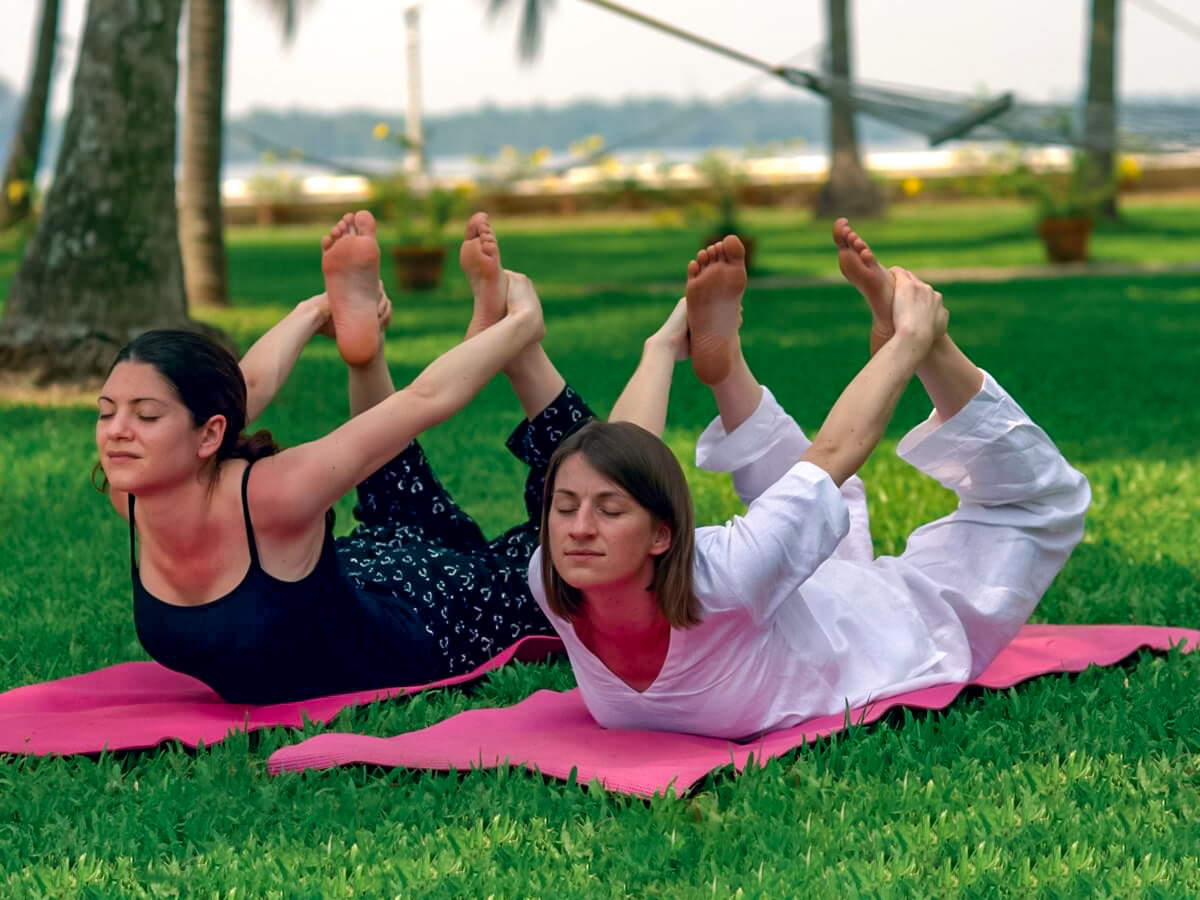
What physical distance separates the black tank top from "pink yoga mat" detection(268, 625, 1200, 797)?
28cm

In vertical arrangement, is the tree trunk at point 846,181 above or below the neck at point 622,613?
above

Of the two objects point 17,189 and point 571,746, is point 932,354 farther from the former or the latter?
point 17,189

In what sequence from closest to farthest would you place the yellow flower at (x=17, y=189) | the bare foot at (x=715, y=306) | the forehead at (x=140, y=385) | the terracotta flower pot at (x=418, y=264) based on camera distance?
the forehead at (x=140, y=385)
the bare foot at (x=715, y=306)
the terracotta flower pot at (x=418, y=264)
the yellow flower at (x=17, y=189)

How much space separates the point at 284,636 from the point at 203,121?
8.78 m

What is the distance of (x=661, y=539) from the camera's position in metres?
2.98

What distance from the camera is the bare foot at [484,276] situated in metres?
3.71

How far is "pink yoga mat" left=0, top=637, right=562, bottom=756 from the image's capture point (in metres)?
3.25

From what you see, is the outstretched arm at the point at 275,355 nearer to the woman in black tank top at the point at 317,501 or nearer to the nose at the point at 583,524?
the woman in black tank top at the point at 317,501

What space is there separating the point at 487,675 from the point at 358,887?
1.23 m

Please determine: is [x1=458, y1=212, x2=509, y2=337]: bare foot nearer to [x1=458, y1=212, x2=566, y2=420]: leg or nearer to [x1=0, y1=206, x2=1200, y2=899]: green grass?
[x1=458, y1=212, x2=566, y2=420]: leg

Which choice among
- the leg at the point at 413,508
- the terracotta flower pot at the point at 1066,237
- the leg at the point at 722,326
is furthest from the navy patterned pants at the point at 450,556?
the terracotta flower pot at the point at 1066,237

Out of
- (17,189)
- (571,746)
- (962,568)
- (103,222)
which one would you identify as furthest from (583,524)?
(17,189)

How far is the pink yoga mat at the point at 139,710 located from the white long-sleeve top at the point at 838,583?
56 cm

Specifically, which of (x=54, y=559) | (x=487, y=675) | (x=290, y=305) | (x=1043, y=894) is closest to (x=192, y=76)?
(x=290, y=305)
